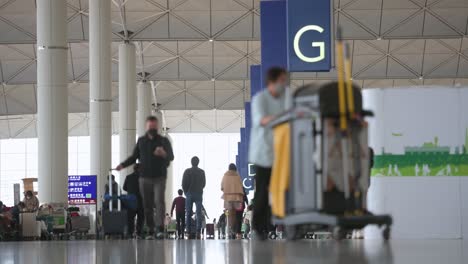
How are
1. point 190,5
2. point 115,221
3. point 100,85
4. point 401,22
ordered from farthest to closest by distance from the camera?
point 401,22 → point 190,5 → point 100,85 → point 115,221

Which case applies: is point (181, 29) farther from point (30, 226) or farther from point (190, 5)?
point (30, 226)

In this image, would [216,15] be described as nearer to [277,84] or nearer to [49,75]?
[49,75]

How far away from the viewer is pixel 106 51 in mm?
36406

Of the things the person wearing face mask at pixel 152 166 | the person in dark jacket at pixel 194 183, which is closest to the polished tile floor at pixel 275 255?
the person wearing face mask at pixel 152 166

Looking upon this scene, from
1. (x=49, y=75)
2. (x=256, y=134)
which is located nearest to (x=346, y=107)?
(x=256, y=134)

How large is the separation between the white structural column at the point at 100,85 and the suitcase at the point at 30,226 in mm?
10496

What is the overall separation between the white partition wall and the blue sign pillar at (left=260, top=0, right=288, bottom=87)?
364cm

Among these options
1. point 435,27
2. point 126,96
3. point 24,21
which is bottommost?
point 126,96

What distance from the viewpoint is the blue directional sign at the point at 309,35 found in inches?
747

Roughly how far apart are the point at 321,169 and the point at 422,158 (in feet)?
50.1

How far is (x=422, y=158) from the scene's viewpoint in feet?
62.8

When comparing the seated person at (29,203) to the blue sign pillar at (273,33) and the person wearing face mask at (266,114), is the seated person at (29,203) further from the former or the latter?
the person wearing face mask at (266,114)

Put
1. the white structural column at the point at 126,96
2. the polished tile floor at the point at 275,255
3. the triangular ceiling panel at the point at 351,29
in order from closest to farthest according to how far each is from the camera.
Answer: the polished tile floor at the point at 275,255, the triangular ceiling panel at the point at 351,29, the white structural column at the point at 126,96

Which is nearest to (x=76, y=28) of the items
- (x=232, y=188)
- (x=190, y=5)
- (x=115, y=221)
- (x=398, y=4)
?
(x=190, y=5)
